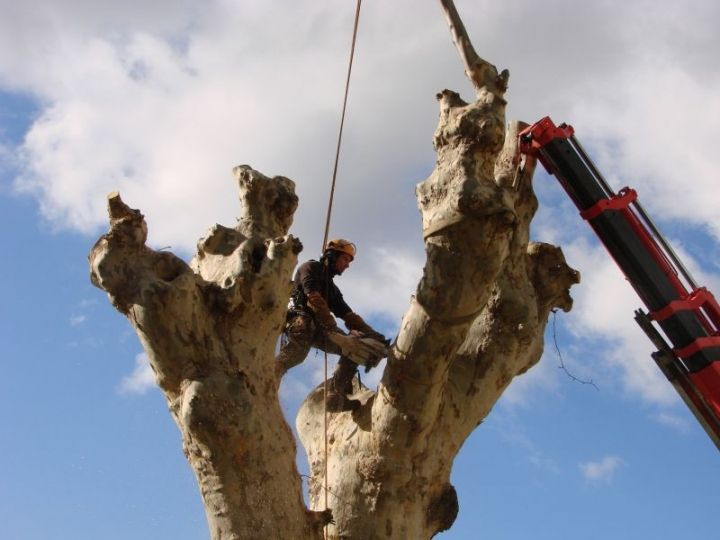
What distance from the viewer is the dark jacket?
22.9 feet

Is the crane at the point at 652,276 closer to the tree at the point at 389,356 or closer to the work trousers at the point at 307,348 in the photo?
the tree at the point at 389,356

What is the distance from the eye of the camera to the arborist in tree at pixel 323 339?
664cm

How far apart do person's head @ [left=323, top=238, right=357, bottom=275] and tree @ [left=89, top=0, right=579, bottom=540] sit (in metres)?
1.15

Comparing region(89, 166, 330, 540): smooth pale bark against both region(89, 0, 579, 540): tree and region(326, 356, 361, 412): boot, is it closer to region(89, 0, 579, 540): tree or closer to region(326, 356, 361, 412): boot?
region(89, 0, 579, 540): tree

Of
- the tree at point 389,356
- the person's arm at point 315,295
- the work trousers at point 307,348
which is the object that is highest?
the person's arm at point 315,295

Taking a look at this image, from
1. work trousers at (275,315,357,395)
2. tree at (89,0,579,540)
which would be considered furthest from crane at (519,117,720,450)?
work trousers at (275,315,357,395)

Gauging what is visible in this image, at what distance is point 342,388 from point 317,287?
0.81m

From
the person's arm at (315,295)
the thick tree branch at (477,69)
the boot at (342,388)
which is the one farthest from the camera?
the person's arm at (315,295)

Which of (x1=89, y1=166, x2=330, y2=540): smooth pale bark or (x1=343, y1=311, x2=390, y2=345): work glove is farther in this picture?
(x1=343, y1=311, x2=390, y2=345): work glove

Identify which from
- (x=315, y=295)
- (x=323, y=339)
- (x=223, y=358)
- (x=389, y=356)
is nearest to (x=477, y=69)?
(x=389, y=356)

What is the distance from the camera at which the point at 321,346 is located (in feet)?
22.4

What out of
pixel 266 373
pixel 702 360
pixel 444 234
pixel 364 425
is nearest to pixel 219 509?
pixel 266 373

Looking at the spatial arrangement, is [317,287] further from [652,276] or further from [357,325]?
[652,276]

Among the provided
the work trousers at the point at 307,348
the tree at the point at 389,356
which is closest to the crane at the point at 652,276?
the tree at the point at 389,356
